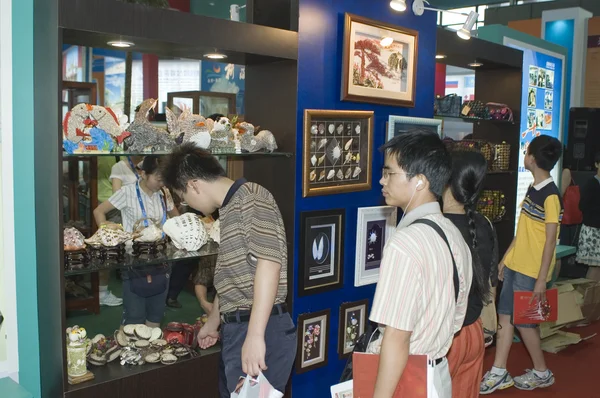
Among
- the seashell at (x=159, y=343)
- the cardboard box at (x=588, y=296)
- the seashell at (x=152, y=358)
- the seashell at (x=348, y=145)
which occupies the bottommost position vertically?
the cardboard box at (x=588, y=296)

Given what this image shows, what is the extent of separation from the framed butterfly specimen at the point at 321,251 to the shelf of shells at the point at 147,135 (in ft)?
1.37

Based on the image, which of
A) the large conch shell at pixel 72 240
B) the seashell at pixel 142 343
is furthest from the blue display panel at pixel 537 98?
the large conch shell at pixel 72 240

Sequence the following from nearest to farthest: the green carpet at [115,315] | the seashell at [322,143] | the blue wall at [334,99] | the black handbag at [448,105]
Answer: the green carpet at [115,315] < the blue wall at [334,99] < the seashell at [322,143] < the black handbag at [448,105]

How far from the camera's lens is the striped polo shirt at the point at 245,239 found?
2.40 metres

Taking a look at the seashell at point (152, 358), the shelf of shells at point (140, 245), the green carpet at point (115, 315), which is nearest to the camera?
the shelf of shells at point (140, 245)

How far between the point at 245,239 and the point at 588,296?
4.46 m

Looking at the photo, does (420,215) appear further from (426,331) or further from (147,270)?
(147,270)

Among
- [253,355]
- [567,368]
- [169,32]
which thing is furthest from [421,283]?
[567,368]

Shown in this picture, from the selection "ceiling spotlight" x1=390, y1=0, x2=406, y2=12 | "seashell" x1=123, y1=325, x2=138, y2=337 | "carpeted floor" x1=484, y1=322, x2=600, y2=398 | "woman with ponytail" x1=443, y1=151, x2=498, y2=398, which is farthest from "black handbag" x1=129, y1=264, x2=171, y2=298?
"carpeted floor" x1=484, y1=322, x2=600, y2=398

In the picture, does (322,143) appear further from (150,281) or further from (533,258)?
(533,258)

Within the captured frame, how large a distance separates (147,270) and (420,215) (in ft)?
5.93

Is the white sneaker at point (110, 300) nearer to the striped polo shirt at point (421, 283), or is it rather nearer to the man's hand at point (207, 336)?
the man's hand at point (207, 336)

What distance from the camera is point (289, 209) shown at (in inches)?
127

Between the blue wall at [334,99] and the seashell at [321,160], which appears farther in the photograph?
the seashell at [321,160]
